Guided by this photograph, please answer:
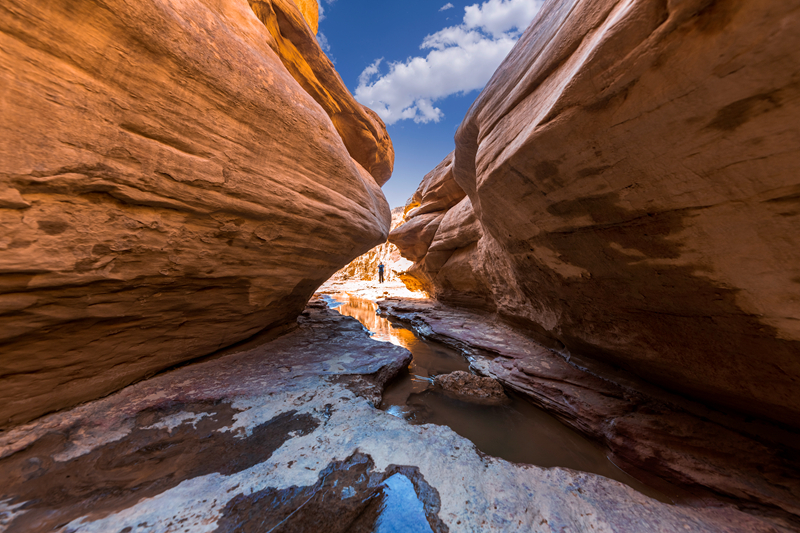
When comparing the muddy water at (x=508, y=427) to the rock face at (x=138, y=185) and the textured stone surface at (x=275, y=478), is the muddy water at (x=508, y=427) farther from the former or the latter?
the rock face at (x=138, y=185)

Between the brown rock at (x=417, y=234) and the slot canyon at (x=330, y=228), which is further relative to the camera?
the brown rock at (x=417, y=234)

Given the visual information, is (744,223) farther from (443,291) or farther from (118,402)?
(443,291)

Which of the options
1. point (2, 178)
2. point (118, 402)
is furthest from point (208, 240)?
point (118, 402)

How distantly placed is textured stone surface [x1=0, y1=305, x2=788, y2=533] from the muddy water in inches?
13.2

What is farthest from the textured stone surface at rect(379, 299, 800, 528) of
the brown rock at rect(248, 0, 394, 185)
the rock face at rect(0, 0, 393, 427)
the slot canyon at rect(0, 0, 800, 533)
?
the brown rock at rect(248, 0, 394, 185)

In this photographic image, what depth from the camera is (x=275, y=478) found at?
1747 mm

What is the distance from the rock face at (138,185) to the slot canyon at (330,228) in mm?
17

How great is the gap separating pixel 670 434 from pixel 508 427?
148cm

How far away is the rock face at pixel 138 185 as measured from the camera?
62.4 inches

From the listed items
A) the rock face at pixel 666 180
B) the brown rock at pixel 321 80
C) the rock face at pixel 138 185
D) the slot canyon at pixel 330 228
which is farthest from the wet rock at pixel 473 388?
the brown rock at pixel 321 80

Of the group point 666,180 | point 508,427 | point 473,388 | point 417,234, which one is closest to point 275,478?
point 508,427

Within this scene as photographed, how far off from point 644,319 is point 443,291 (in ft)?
23.8

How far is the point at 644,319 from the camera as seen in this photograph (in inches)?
106

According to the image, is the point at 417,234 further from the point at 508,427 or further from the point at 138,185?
the point at 138,185
